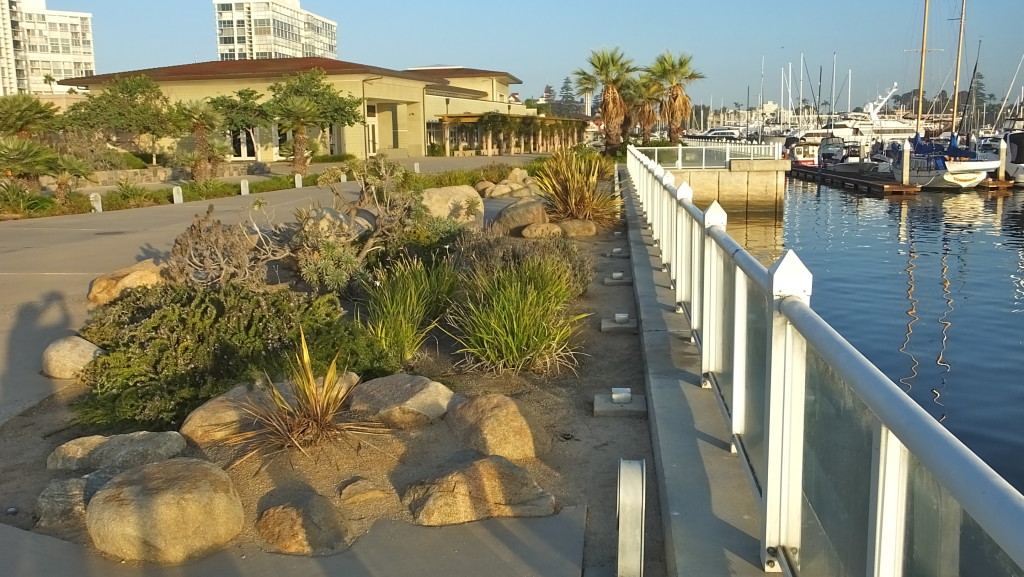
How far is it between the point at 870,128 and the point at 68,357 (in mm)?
→ 96083

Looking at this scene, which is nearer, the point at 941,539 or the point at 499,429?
the point at 941,539

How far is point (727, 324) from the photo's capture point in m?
5.73

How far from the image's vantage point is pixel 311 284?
11250mm

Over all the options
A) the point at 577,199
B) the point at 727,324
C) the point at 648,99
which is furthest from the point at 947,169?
the point at 727,324

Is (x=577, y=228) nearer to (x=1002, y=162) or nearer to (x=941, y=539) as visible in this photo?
(x=941, y=539)

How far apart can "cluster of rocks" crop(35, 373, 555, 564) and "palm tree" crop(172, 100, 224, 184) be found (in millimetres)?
28572

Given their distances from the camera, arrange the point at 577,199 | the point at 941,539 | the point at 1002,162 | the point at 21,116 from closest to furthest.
Result: the point at 941,539 < the point at 577,199 < the point at 21,116 < the point at 1002,162

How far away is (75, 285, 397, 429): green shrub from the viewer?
22.8 ft

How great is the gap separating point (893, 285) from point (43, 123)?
26.1m

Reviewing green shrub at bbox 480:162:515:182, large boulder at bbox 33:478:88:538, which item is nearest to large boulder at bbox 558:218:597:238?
large boulder at bbox 33:478:88:538

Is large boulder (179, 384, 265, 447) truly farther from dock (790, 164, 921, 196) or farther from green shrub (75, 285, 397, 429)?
dock (790, 164, 921, 196)

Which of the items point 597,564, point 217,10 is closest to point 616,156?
point 597,564

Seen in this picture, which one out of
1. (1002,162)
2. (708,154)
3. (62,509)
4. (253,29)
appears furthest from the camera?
(253,29)

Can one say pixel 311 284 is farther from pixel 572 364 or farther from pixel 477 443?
pixel 477 443
